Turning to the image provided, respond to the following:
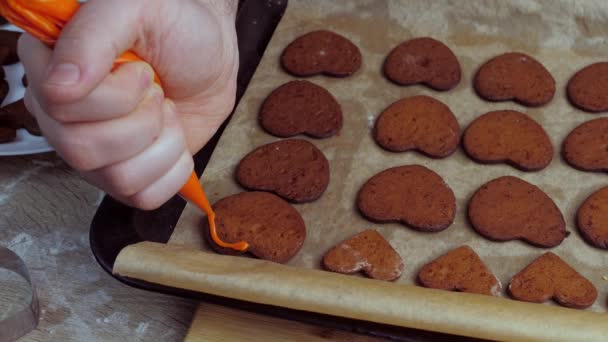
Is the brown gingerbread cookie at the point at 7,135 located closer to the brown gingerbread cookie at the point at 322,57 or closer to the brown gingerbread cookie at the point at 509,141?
the brown gingerbread cookie at the point at 322,57

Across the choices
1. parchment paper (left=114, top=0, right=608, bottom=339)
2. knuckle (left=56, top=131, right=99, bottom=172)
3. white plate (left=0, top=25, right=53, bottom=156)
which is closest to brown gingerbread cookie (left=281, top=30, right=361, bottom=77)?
parchment paper (left=114, top=0, right=608, bottom=339)

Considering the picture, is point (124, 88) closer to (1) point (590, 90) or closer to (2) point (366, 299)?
(2) point (366, 299)

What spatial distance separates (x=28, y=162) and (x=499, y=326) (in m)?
1.03

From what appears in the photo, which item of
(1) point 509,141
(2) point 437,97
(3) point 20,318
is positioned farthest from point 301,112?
(3) point 20,318

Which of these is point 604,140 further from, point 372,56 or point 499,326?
point 499,326

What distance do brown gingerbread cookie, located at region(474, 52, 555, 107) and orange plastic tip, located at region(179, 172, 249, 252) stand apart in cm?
66

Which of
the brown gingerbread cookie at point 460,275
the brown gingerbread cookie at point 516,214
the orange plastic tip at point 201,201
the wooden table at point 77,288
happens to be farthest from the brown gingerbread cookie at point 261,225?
the brown gingerbread cookie at point 516,214

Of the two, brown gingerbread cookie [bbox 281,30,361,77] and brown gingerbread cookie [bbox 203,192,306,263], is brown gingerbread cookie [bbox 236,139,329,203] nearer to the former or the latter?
brown gingerbread cookie [bbox 203,192,306,263]

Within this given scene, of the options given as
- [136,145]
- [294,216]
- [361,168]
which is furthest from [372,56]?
[136,145]

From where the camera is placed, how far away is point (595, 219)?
134 cm

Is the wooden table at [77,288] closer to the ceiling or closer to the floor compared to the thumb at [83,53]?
closer to the floor

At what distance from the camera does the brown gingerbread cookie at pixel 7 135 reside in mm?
1503

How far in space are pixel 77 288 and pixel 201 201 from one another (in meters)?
0.34

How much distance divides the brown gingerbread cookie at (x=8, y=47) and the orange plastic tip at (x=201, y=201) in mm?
760
